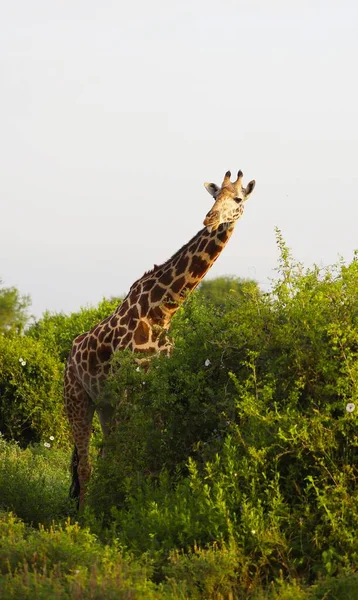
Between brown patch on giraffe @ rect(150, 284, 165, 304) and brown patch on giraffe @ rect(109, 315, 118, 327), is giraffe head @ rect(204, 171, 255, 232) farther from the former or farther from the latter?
brown patch on giraffe @ rect(109, 315, 118, 327)

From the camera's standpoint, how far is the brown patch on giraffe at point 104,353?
1245cm

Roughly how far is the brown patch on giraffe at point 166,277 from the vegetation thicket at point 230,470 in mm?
1996

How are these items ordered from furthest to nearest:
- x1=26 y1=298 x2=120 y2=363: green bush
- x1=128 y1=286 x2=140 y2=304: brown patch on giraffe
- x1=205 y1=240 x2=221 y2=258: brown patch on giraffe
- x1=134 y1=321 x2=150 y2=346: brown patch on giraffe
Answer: x1=26 y1=298 x2=120 y2=363: green bush → x1=128 y1=286 x2=140 y2=304: brown patch on giraffe → x1=205 y1=240 x2=221 y2=258: brown patch on giraffe → x1=134 y1=321 x2=150 y2=346: brown patch on giraffe

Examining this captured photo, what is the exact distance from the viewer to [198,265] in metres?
12.2

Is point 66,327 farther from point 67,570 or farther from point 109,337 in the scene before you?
point 67,570

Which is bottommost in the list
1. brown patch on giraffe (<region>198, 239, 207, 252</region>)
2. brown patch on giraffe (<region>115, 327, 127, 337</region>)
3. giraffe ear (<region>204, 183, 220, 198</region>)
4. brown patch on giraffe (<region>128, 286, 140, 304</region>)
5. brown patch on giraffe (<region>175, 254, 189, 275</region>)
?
brown patch on giraffe (<region>115, 327, 127, 337</region>)

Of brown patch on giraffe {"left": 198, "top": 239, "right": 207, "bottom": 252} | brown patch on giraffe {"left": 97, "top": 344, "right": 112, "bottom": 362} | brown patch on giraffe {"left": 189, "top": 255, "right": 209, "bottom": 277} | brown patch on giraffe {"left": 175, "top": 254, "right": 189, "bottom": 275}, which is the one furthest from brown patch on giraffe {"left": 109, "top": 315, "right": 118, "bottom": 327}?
brown patch on giraffe {"left": 198, "top": 239, "right": 207, "bottom": 252}

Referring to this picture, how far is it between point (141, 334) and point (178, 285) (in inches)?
28.1

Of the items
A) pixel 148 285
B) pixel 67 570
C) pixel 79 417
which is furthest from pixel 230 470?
pixel 79 417

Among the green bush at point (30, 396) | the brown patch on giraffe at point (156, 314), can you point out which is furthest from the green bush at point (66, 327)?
the brown patch on giraffe at point (156, 314)

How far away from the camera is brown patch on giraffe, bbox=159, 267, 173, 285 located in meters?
12.4

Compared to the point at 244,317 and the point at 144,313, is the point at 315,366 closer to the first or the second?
the point at 244,317

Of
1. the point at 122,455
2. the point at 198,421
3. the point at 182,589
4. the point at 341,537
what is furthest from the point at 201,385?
the point at 182,589

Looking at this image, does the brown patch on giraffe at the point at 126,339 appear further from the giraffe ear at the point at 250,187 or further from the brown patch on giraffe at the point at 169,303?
the giraffe ear at the point at 250,187
